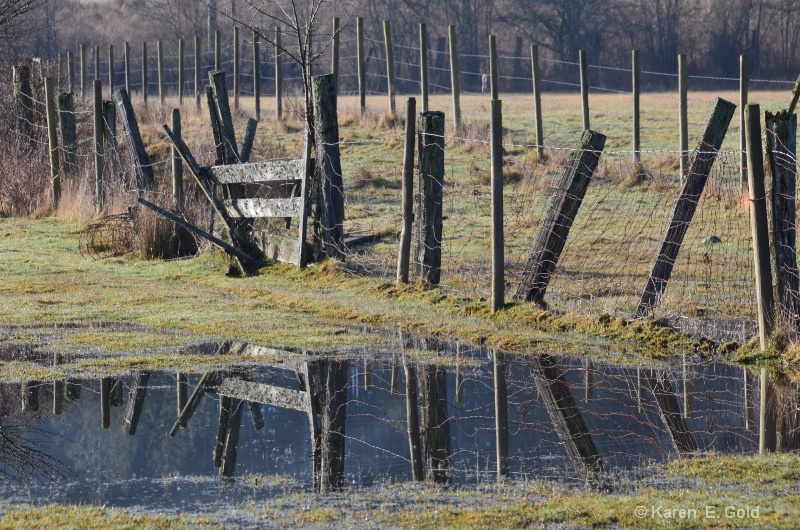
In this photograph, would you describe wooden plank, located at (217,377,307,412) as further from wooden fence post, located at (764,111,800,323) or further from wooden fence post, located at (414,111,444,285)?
wooden fence post, located at (414,111,444,285)

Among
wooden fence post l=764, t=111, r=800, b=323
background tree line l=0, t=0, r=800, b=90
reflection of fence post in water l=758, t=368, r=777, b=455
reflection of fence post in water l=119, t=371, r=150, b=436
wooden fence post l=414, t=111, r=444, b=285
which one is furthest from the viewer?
background tree line l=0, t=0, r=800, b=90

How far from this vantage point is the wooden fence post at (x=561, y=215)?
32.9 feet

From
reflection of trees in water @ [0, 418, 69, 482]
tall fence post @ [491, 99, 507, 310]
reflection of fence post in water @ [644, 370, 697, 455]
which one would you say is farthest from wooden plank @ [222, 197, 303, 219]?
reflection of trees in water @ [0, 418, 69, 482]

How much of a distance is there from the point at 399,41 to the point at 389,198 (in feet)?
157

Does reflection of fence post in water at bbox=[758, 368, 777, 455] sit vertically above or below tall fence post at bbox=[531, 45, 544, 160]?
below

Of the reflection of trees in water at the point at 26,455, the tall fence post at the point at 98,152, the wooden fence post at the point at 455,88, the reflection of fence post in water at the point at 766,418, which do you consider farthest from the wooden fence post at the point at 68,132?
the reflection of fence post in water at the point at 766,418

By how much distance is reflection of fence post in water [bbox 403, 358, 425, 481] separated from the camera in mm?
6145

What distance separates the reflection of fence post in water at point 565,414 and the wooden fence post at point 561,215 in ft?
5.05

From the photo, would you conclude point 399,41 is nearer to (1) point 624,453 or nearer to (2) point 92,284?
(2) point 92,284

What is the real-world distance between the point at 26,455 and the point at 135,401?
4.32 ft

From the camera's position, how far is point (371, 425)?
7086 millimetres

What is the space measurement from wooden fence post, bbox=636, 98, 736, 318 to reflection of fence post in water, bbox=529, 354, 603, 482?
4.48 feet

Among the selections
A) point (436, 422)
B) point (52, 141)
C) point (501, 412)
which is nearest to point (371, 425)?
point (436, 422)

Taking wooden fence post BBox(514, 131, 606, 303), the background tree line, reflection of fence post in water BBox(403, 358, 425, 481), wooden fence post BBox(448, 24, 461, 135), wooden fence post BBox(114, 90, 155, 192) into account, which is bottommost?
reflection of fence post in water BBox(403, 358, 425, 481)
